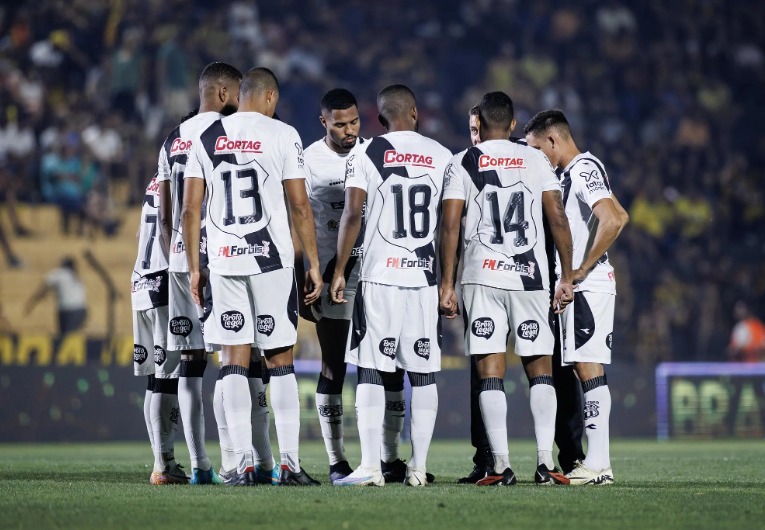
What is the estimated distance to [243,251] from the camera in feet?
21.1

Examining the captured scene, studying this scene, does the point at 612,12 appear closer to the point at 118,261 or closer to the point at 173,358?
the point at 118,261

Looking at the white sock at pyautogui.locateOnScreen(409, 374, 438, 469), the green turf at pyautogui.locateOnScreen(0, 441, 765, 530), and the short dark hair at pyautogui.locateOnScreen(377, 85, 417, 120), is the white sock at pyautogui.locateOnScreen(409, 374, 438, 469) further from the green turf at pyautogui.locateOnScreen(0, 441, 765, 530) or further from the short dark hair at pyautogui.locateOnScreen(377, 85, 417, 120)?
the short dark hair at pyautogui.locateOnScreen(377, 85, 417, 120)

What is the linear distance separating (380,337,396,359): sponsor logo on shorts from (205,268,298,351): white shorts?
1.80 feet

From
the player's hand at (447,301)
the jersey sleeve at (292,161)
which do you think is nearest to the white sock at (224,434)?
the jersey sleeve at (292,161)

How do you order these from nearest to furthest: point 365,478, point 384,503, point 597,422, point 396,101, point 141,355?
point 384,503 < point 365,478 < point 396,101 < point 597,422 < point 141,355

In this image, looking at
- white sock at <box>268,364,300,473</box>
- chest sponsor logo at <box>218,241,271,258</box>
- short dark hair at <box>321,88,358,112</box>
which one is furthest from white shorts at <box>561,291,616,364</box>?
chest sponsor logo at <box>218,241,271,258</box>

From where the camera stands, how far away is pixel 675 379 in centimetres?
1444

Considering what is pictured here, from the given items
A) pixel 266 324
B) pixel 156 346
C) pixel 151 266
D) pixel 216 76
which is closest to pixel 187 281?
pixel 151 266

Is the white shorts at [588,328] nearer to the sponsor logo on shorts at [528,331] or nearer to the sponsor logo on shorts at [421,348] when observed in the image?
the sponsor logo on shorts at [528,331]

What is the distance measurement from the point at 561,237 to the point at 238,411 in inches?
92.4

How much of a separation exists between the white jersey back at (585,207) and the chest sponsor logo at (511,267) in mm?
404

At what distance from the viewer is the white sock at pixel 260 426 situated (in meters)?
6.87

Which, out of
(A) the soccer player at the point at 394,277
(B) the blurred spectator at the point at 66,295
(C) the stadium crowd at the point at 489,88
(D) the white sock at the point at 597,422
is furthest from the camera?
(C) the stadium crowd at the point at 489,88

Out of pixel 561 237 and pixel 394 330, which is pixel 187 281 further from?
pixel 561 237
